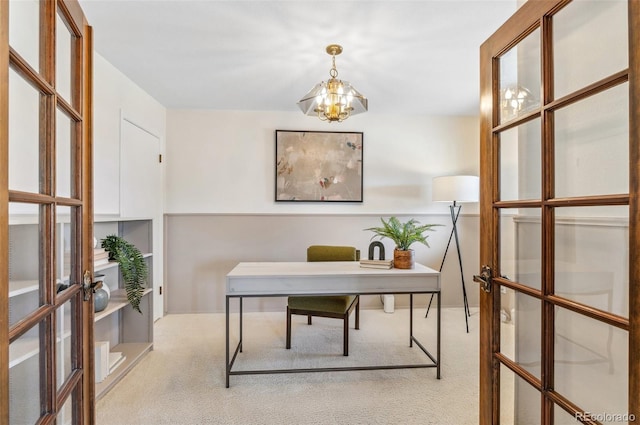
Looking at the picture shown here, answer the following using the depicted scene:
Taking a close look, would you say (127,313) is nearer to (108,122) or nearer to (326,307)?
(108,122)

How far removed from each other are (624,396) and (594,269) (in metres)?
0.33

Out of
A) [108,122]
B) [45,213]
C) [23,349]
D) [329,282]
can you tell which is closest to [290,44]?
[108,122]

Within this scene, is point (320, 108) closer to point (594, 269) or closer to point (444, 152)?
point (594, 269)

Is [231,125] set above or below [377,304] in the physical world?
above

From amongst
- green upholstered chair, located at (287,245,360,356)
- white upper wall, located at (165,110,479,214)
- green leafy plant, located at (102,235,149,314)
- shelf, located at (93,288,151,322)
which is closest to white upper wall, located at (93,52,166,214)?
green leafy plant, located at (102,235,149,314)

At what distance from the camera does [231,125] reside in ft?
11.8

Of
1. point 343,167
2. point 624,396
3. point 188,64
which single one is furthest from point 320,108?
point 624,396

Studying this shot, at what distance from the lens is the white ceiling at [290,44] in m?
1.81

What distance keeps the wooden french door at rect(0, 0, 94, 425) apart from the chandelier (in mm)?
1302

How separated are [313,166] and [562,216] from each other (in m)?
2.81

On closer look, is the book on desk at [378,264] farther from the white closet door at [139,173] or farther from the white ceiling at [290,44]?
the white closet door at [139,173]

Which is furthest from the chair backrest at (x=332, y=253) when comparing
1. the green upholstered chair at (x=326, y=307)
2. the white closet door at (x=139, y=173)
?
the white closet door at (x=139, y=173)

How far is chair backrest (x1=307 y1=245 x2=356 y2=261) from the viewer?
9.22ft

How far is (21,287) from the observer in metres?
0.84
